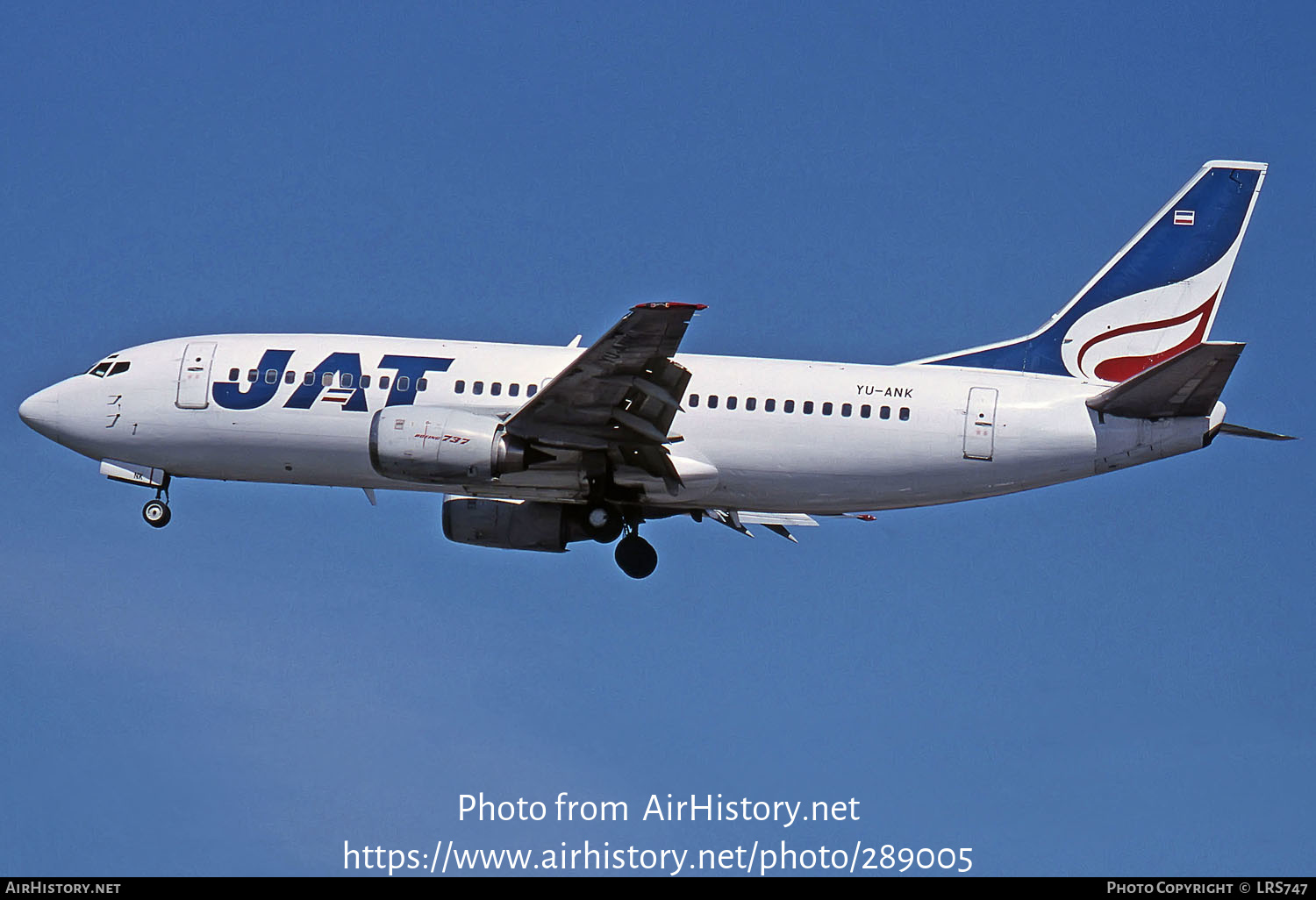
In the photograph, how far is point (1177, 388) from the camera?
41.2 meters

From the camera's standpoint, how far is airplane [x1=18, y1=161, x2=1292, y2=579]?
4262 centimetres

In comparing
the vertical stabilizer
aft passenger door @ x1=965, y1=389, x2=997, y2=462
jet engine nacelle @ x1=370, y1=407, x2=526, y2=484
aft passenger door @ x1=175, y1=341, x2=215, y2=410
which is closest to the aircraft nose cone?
aft passenger door @ x1=175, y1=341, x2=215, y2=410

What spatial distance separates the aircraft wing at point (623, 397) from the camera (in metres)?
40.9

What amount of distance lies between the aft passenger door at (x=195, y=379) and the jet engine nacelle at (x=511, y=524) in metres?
6.34

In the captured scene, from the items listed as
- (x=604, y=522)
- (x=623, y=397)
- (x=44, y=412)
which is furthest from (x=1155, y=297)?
(x=44, y=412)

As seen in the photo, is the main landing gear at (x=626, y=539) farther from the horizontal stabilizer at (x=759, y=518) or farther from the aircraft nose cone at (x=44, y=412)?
the aircraft nose cone at (x=44, y=412)

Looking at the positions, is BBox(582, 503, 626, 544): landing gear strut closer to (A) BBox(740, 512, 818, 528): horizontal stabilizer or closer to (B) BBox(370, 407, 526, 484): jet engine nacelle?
(B) BBox(370, 407, 526, 484): jet engine nacelle

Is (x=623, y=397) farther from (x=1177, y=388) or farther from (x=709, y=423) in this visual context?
(x=1177, y=388)

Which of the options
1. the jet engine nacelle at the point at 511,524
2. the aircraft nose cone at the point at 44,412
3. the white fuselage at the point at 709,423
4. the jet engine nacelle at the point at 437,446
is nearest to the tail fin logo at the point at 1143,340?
the white fuselage at the point at 709,423

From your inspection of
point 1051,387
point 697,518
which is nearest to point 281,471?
point 697,518

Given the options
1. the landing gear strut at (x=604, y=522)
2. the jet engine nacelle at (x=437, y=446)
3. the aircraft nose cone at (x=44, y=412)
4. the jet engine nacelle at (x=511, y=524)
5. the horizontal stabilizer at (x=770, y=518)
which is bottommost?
the jet engine nacelle at (x=437, y=446)

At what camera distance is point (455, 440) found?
140ft

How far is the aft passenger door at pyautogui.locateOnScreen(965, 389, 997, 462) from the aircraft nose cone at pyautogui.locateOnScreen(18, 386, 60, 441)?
21.0 m

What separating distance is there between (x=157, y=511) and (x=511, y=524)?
26.9ft
